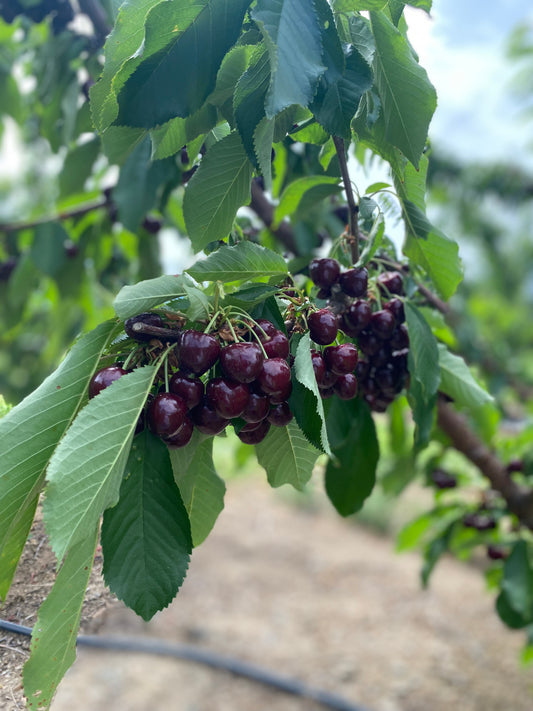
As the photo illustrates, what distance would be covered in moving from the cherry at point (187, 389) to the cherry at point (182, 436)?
0.05 feet

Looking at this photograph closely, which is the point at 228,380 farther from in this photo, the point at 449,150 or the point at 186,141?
the point at 449,150

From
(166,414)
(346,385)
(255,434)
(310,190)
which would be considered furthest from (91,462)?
(310,190)

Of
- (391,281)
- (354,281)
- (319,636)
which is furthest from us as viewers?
(319,636)

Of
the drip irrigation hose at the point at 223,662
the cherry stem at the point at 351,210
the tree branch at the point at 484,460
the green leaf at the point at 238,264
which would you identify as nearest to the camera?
the green leaf at the point at 238,264

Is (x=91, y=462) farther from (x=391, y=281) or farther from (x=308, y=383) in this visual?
(x=391, y=281)

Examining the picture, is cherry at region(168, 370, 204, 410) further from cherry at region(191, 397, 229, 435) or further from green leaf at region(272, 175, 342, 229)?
green leaf at region(272, 175, 342, 229)

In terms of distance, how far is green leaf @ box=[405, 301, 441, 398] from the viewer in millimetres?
716

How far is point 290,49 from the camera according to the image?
1.43 feet

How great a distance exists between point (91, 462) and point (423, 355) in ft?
1.42

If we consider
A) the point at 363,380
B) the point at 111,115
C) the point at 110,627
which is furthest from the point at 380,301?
the point at 110,627

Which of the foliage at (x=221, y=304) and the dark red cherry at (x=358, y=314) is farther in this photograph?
the dark red cherry at (x=358, y=314)

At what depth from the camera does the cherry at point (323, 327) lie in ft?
1.82

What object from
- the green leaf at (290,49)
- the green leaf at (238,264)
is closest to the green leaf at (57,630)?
the green leaf at (238,264)

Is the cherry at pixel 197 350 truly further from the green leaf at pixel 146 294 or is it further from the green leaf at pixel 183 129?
the green leaf at pixel 183 129
